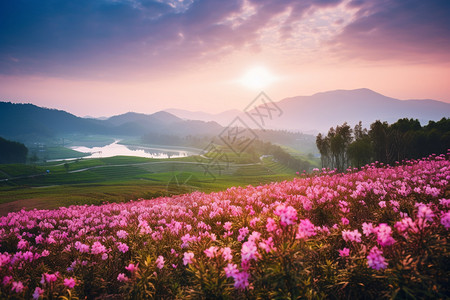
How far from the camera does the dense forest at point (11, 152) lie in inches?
4723

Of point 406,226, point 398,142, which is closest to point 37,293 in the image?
point 406,226

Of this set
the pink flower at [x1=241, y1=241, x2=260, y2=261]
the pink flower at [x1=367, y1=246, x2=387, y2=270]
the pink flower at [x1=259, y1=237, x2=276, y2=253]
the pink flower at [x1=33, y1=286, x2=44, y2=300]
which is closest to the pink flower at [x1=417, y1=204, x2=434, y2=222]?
the pink flower at [x1=367, y1=246, x2=387, y2=270]

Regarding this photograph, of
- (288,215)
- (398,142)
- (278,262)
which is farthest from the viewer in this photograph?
(398,142)

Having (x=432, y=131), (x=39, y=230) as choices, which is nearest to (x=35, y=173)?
(x=39, y=230)

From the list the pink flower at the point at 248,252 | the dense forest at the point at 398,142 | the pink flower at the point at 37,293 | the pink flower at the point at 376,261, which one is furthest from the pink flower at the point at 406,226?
the dense forest at the point at 398,142

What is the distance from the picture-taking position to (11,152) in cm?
12206

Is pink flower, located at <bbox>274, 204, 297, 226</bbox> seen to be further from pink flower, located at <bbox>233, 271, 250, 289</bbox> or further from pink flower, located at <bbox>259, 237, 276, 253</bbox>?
pink flower, located at <bbox>233, 271, 250, 289</bbox>

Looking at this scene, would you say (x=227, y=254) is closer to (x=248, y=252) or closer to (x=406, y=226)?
(x=248, y=252)

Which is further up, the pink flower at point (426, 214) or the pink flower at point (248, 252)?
the pink flower at point (426, 214)

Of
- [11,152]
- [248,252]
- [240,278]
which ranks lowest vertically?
[11,152]

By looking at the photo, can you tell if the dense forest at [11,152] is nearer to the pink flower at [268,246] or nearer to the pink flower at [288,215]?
the pink flower at [268,246]

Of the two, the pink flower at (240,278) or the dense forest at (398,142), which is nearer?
the pink flower at (240,278)

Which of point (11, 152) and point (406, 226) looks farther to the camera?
point (11, 152)

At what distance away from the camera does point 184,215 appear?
7.27 meters
